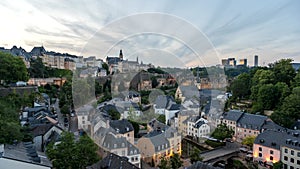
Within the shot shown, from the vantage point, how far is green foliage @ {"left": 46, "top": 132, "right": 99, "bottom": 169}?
481 cm

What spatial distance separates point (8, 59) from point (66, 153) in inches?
323

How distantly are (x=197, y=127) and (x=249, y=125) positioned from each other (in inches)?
96.7

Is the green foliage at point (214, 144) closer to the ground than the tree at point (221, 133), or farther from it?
closer to the ground

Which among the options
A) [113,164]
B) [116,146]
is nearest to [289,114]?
[116,146]

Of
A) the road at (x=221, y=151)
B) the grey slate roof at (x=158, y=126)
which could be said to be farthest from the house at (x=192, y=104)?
the grey slate roof at (x=158, y=126)

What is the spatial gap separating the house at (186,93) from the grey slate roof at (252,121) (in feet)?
7.73

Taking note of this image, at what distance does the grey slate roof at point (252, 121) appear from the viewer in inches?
380

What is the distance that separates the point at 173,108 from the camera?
35.0 feet

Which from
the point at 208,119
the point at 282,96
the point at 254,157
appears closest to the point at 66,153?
the point at 254,157

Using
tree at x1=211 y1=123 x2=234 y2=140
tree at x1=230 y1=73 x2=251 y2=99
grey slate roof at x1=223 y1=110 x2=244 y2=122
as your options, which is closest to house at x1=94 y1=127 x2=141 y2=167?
tree at x1=211 y1=123 x2=234 y2=140

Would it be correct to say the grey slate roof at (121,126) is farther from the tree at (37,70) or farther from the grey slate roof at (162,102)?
the tree at (37,70)

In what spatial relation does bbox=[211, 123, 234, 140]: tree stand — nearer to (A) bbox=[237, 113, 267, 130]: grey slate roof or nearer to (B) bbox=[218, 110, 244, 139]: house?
(A) bbox=[237, 113, 267, 130]: grey slate roof

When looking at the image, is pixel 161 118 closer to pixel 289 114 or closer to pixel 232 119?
pixel 232 119

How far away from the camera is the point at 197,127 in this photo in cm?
930
